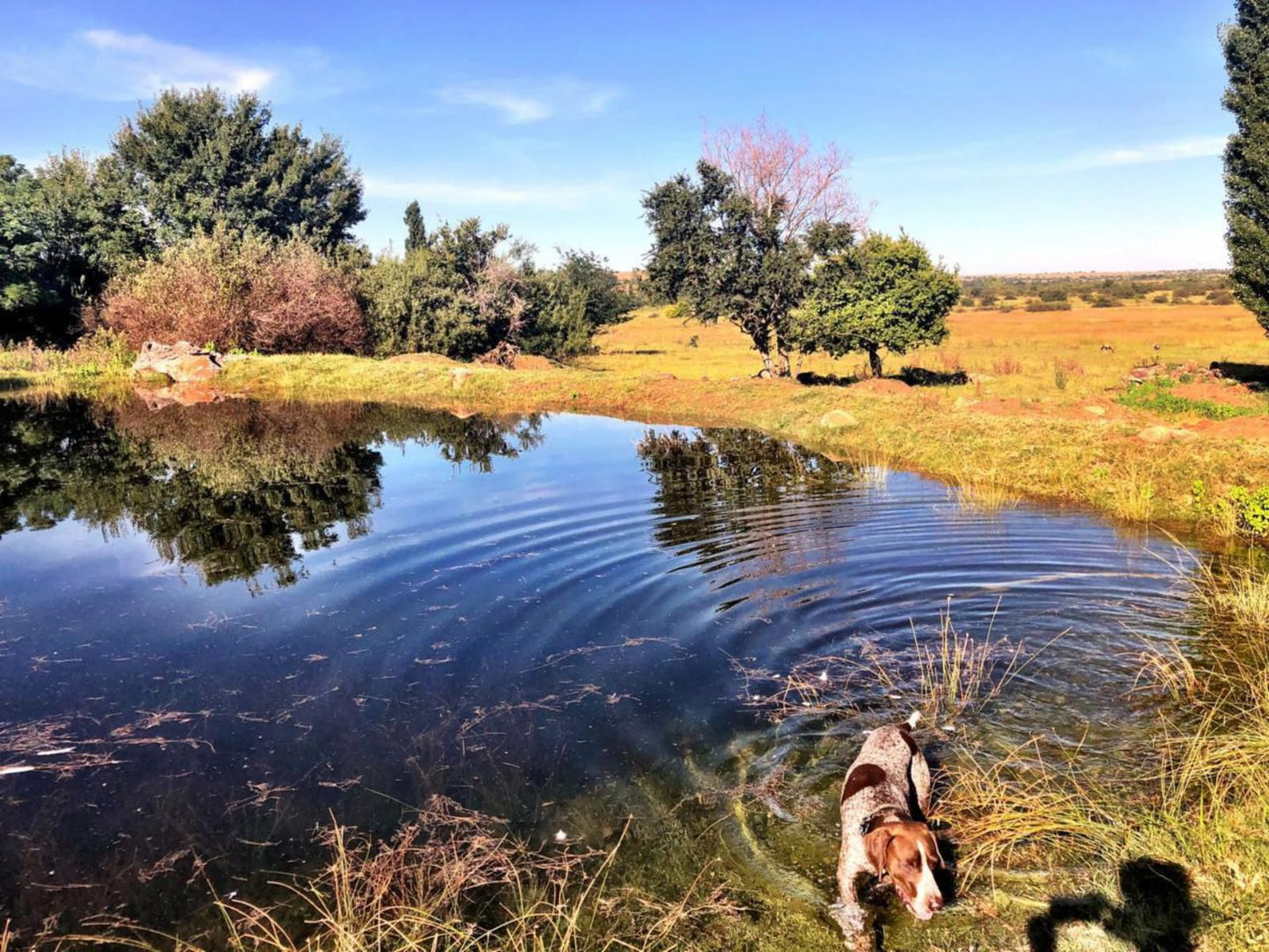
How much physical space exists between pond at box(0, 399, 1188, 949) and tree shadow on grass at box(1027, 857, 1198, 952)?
1141 mm

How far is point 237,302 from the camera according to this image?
34312 millimetres

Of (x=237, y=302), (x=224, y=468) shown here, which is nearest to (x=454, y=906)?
(x=224, y=468)

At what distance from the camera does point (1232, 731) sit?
566cm

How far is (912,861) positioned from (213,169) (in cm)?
4954

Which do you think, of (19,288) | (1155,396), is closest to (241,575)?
(1155,396)

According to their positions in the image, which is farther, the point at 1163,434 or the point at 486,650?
the point at 1163,434

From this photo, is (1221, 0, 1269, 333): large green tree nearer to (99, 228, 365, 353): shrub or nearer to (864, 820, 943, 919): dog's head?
(864, 820, 943, 919): dog's head

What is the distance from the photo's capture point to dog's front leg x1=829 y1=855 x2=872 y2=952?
410cm

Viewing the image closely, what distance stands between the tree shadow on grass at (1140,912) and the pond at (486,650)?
3.74 feet

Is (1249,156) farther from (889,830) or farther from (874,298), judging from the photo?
(889,830)

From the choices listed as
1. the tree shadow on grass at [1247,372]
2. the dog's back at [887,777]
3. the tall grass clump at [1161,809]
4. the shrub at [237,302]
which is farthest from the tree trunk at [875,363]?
the dog's back at [887,777]

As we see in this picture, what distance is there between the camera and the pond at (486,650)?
16.9 ft

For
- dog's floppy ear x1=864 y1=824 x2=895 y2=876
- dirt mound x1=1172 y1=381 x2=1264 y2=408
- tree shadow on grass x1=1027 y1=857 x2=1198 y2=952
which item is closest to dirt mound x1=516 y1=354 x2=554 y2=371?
dirt mound x1=1172 y1=381 x2=1264 y2=408

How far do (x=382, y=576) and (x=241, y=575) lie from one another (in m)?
1.80
